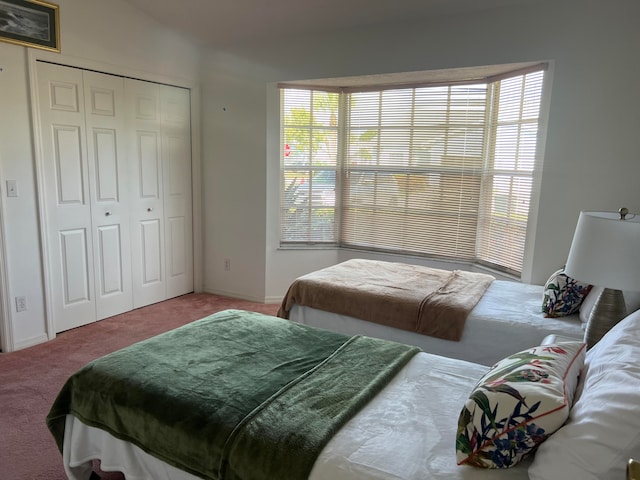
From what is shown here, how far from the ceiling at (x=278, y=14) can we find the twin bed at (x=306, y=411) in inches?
99.4

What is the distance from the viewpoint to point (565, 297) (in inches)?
95.6

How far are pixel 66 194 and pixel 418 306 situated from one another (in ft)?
8.90

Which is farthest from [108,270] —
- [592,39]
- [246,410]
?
[592,39]

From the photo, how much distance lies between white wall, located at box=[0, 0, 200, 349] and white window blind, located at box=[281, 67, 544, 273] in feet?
4.64

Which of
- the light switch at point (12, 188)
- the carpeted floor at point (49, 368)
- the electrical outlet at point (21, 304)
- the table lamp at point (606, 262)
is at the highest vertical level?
the light switch at point (12, 188)

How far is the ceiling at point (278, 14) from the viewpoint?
3291 mm

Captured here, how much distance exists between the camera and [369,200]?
439cm

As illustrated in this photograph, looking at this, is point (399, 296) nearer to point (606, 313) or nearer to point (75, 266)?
point (606, 313)

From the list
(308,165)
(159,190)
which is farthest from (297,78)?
(159,190)

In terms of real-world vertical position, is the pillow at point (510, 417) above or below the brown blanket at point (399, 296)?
above

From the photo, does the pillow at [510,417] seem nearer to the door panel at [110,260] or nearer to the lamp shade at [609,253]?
the lamp shade at [609,253]

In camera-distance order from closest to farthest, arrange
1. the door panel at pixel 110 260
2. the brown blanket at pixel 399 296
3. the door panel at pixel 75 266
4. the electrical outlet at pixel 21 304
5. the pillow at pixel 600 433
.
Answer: the pillow at pixel 600 433 → the brown blanket at pixel 399 296 → the electrical outlet at pixel 21 304 → the door panel at pixel 75 266 → the door panel at pixel 110 260

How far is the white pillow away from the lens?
81.7 inches

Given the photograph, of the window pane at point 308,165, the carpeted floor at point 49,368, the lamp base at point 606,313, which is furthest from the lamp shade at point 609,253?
the window pane at point 308,165
